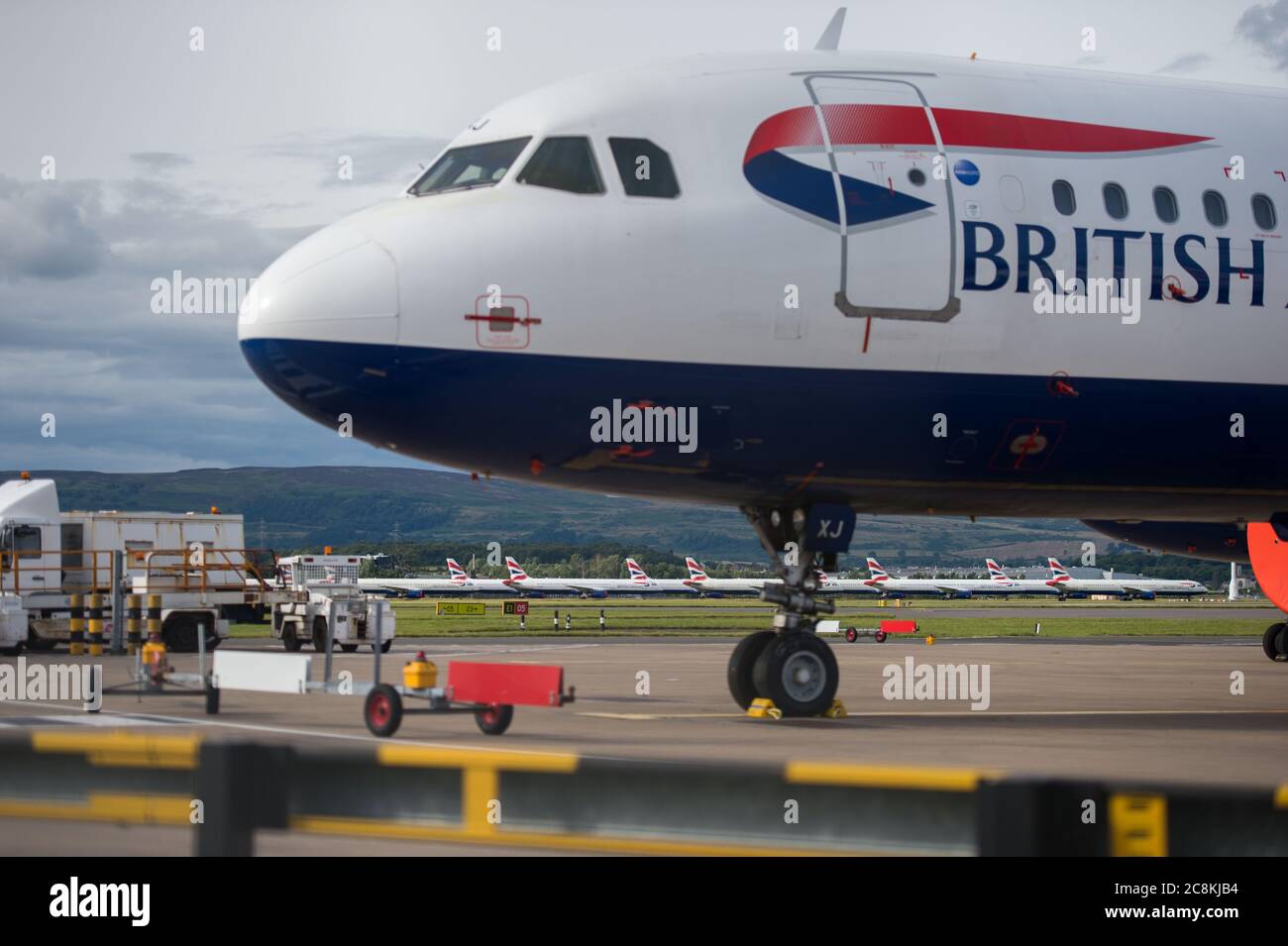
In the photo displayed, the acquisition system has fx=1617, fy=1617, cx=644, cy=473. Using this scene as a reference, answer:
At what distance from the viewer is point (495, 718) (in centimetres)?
1728

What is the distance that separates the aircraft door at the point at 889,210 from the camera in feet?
56.1

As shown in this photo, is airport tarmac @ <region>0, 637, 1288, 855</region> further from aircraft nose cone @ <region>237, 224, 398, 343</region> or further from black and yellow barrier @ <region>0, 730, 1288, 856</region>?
aircraft nose cone @ <region>237, 224, 398, 343</region>

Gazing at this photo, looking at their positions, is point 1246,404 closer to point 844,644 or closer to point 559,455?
point 559,455

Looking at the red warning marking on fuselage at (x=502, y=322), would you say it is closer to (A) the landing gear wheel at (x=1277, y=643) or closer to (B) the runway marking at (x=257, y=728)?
(B) the runway marking at (x=257, y=728)

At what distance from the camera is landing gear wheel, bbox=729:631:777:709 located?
61.9 feet

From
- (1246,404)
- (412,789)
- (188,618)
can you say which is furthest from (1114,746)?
(188,618)

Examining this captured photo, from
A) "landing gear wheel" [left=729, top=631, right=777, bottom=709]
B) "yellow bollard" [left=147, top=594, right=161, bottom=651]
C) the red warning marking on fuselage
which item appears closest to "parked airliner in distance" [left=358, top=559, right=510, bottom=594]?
"yellow bollard" [left=147, top=594, right=161, bottom=651]

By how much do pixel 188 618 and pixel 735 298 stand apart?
2497cm

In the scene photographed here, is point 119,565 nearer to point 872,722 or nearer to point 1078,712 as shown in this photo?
point 872,722

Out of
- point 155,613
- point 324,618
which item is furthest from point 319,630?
point 155,613

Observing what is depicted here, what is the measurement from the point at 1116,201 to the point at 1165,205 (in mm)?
672

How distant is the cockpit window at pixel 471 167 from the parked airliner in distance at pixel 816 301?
0.04 m

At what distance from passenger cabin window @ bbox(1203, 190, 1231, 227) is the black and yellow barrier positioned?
47.9 feet

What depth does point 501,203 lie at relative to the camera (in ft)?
54.1
